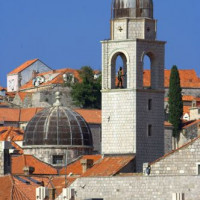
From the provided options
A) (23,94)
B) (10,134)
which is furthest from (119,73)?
(23,94)

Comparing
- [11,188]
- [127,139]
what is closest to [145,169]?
[11,188]

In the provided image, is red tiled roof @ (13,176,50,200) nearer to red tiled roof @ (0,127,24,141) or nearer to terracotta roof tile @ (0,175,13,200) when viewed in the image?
terracotta roof tile @ (0,175,13,200)

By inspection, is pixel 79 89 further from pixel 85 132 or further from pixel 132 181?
pixel 132 181

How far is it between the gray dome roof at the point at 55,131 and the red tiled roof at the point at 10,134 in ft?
69.8

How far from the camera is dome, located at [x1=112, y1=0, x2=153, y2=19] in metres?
71.8

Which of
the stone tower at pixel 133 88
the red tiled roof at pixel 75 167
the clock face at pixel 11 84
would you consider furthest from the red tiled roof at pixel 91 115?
the stone tower at pixel 133 88

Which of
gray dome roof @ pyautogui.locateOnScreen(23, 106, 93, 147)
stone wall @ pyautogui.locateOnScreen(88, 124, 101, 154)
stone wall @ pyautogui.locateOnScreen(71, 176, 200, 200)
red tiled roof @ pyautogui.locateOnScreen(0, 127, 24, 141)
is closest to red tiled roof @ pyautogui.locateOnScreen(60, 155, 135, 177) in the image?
stone wall @ pyautogui.locateOnScreen(71, 176, 200, 200)

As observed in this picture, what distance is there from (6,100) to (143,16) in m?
99.6

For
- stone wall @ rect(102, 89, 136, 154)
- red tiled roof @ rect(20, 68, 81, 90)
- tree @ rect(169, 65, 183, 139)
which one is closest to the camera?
stone wall @ rect(102, 89, 136, 154)

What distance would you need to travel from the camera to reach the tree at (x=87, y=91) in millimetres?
144750

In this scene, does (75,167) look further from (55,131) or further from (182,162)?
(182,162)

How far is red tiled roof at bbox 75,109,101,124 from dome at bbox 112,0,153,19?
194ft

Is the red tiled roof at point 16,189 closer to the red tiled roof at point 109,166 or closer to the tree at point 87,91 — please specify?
the red tiled roof at point 109,166

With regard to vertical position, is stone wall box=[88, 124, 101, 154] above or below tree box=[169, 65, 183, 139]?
below
